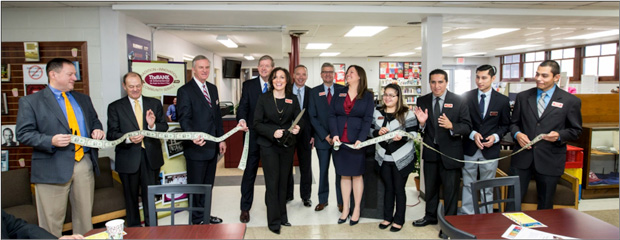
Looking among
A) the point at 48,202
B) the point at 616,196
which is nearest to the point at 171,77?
the point at 48,202

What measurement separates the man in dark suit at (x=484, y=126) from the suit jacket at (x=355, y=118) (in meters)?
1.03

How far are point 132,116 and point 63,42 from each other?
1.80 m

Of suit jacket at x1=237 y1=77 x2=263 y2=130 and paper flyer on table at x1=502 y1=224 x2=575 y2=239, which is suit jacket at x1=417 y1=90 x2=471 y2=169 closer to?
paper flyer on table at x1=502 y1=224 x2=575 y2=239

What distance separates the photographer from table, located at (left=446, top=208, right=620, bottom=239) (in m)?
2.10

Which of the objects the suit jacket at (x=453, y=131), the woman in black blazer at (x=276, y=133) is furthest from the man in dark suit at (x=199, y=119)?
the suit jacket at (x=453, y=131)

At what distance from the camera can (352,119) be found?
3.92m

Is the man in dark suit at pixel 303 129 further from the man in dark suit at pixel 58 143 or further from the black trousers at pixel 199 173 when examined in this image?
the man in dark suit at pixel 58 143

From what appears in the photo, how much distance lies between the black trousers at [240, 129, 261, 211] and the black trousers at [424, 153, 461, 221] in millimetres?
1883

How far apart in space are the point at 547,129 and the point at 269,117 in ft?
8.74

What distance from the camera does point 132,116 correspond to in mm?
3709

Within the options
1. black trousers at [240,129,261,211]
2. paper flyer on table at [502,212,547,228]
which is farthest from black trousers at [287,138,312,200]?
paper flyer on table at [502,212,547,228]

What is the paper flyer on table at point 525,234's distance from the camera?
81.2 inches

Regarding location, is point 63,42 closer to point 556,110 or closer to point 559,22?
point 556,110

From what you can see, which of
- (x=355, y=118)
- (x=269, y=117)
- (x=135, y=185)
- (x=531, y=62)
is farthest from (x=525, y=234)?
(x=531, y=62)
